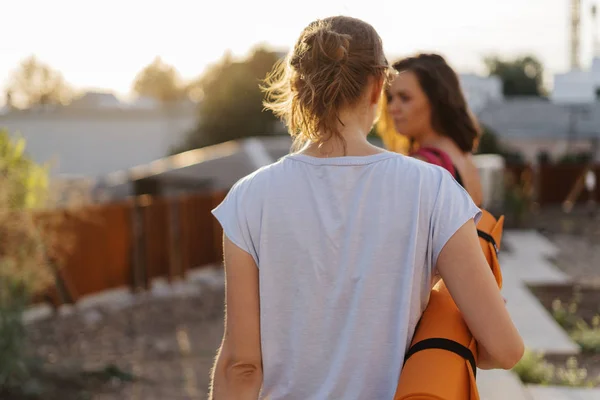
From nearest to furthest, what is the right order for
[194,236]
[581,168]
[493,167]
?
[194,236], [493,167], [581,168]

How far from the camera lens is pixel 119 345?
847 cm

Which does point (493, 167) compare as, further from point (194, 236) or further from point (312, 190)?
point (312, 190)

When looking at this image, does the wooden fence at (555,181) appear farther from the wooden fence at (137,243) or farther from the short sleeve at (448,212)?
the short sleeve at (448,212)

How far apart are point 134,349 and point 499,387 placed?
5.01 m

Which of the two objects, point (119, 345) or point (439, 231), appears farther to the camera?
point (119, 345)

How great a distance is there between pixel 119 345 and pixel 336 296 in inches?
292

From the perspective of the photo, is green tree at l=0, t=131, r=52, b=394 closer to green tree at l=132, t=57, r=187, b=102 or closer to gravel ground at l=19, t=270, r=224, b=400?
gravel ground at l=19, t=270, r=224, b=400

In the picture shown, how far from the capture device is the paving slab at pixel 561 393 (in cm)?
462

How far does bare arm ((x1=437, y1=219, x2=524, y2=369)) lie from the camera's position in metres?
1.43

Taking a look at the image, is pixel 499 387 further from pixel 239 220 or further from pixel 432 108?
pixel 239 220

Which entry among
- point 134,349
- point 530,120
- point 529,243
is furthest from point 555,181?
point 134,349

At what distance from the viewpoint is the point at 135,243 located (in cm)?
1157

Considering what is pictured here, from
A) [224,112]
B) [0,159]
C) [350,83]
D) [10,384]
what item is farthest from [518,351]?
[224,112]

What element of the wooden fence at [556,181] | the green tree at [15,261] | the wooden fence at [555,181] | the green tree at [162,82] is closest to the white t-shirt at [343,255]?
the green tree at [15,261]
